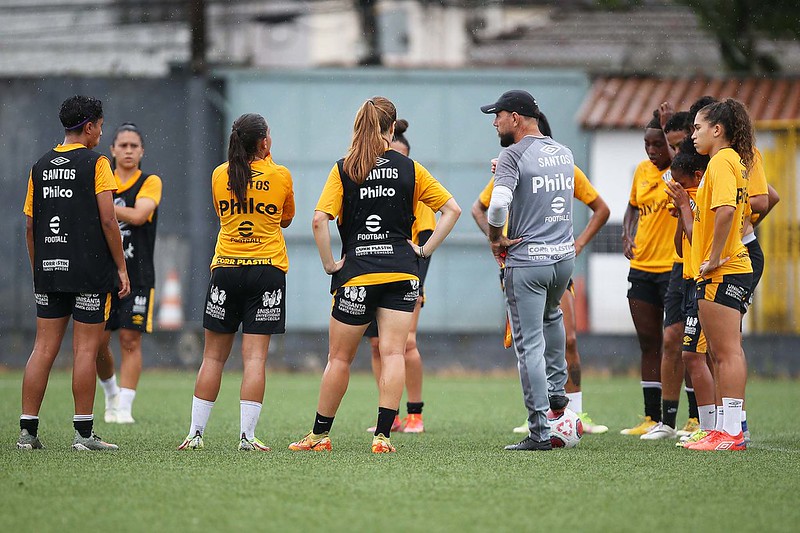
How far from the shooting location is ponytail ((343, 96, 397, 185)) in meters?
7.35

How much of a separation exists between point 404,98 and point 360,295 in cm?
1203

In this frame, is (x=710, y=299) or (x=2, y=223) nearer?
(x=710, y=299)

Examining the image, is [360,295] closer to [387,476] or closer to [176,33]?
[387,476]

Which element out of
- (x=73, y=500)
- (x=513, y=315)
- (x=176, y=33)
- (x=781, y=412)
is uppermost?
(x=176, y=33)

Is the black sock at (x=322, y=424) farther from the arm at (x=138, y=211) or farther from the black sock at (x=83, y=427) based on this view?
the arm at (x=138, y=211)

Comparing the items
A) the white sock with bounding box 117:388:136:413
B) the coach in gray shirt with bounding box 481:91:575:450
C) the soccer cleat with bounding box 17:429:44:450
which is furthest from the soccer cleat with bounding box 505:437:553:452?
the white sock with bounding box 117:388:136:413

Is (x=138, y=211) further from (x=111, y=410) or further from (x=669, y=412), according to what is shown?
(x=669, y=412)

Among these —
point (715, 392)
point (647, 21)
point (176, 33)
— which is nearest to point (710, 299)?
point (715, 392)

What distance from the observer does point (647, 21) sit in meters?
22.1

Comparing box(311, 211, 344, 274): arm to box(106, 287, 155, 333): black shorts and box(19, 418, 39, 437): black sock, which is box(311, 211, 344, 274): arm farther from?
box(106, 287, 155, 333): black shorts

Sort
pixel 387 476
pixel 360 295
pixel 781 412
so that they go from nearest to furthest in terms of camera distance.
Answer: pixel 387 476, pixel 360 295, pixel 781 412

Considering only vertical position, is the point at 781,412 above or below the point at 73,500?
below

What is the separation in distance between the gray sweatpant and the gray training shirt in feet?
0.24

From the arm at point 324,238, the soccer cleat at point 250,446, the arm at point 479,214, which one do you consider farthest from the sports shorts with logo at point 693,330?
the soccer cleat at point 250,446
